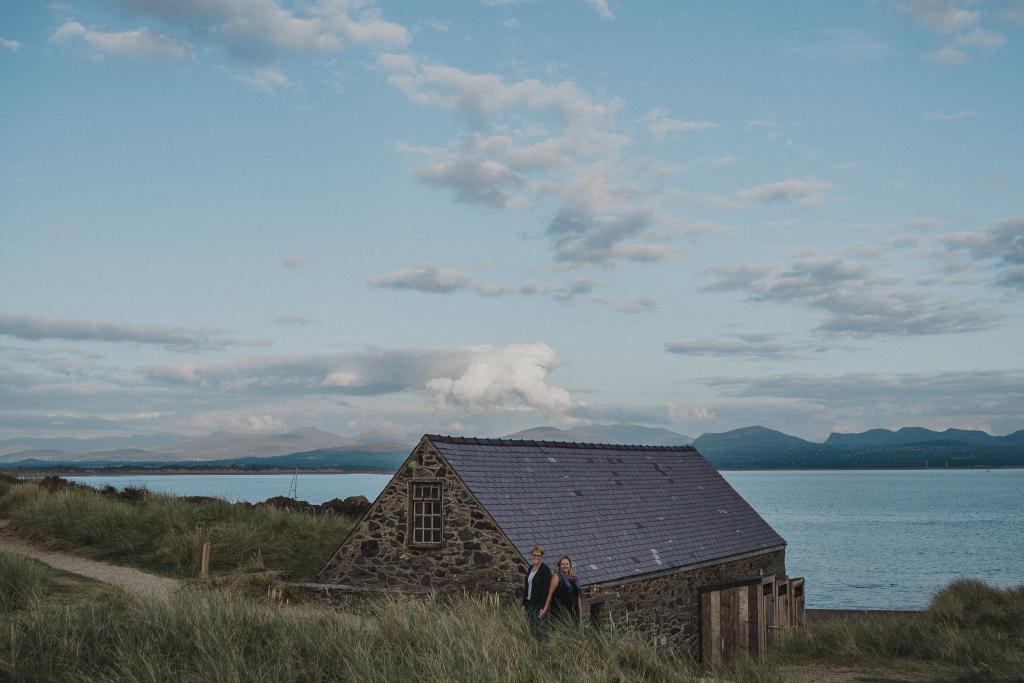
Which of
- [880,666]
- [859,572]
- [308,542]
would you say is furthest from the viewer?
[859,572]

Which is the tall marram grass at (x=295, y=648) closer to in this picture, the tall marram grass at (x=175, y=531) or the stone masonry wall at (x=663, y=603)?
the stone masonry wall at (x=663, y=603)

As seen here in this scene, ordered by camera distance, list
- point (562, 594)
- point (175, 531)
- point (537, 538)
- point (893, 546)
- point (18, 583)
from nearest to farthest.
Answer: point (562, 594) < point (18, 583) < point (537, 538) < point (175, 531) < point (893, 546)

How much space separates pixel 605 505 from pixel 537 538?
376cm

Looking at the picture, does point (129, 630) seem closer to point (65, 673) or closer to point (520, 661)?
point (65, 673)

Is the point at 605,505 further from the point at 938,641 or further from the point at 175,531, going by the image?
the point at 175,531

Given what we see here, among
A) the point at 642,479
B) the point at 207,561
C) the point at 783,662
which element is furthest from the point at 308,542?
the point at 783,662

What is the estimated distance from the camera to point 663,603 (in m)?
20.3

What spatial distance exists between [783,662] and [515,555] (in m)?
5.41

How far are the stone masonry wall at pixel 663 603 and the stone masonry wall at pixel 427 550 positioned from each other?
1978mm

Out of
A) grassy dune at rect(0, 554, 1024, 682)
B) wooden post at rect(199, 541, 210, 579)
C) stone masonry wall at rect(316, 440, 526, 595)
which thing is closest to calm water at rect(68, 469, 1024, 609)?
wooden post at rect(199, 541, 210, 579)

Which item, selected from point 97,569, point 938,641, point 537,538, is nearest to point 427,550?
point 537,538

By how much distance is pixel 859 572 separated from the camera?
58.9 m

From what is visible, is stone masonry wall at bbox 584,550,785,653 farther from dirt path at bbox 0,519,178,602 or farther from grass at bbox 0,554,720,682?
dirt path at bbox 0,519,178,602

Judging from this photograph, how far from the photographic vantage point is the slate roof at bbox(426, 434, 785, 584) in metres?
19.1
